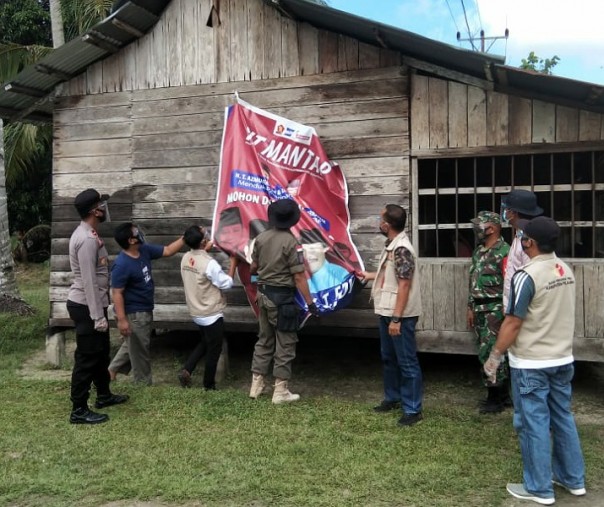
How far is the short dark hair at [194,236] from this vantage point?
587cm

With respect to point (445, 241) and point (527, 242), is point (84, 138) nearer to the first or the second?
point (445, 241)

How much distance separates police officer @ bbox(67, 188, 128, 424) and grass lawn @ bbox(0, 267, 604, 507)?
0.93 feet

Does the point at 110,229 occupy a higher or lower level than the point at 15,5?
lower

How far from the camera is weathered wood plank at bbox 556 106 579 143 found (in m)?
5.71

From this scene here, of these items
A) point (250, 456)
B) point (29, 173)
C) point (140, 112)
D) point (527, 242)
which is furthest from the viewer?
point (29, 173)

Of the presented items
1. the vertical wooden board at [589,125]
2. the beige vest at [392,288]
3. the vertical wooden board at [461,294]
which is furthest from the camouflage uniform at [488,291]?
the vertical wooden board at [589,125]

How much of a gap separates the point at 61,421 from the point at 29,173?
15.1 meters

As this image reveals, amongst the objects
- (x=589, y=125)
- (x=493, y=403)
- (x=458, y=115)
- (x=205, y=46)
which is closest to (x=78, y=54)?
(x=205, y=46)

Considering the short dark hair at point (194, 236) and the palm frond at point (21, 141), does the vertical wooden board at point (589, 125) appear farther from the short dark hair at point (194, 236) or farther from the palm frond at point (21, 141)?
the palm frond at point (21, 141)

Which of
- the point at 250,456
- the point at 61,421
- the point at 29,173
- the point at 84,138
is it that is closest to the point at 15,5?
the point at 29,173

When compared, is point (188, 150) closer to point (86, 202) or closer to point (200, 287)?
point (200, 287)

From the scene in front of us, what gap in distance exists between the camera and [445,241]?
6.36 metres

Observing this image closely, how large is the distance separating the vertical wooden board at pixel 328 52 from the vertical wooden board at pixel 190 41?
4.51 feet

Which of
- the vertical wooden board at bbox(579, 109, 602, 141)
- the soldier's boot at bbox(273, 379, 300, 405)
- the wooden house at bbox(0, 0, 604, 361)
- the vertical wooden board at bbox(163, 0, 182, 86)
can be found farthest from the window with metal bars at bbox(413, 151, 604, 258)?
the vertical wooden board at bbox(163, 0, 182, 86)
